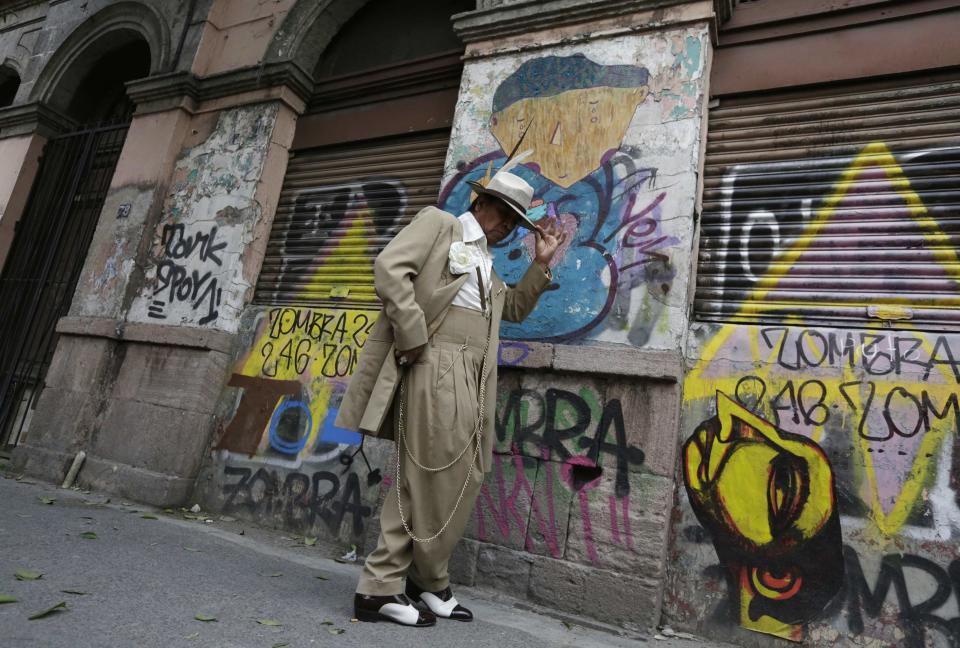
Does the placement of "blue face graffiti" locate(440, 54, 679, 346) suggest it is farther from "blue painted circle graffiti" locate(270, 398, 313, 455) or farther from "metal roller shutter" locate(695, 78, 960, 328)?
"blue painted circle graffiti" locate(270, 398, 313, 455)

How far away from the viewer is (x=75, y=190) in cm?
700

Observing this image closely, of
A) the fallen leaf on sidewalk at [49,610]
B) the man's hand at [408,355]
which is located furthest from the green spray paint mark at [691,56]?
the fallen leaf on sidewalk at [49,610]

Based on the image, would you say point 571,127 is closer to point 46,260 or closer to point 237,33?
point 237,33

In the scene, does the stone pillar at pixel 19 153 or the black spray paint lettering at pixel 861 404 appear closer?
the black spray paint lettering at pixel 861 404

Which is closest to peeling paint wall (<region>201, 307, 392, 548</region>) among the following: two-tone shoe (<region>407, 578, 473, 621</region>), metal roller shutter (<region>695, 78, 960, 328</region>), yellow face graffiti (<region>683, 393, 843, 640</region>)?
two-tone shoe (<region>407, 578, 473, 621</region>)

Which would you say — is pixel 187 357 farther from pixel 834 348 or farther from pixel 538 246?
pixel 834 348

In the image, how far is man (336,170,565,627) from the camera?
8.60 feet

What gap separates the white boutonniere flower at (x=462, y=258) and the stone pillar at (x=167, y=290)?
122 inches

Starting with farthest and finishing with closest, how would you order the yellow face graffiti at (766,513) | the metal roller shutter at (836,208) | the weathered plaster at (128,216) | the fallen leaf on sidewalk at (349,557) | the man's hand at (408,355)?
1. the weathered plaster at (128,216)
2. the fallen leaf on sidewalk at (349,557)
3. the metal roller shutter at (836,208)
4. the yellow face graffiti at (766,513)
5. the man's hand at (408,355)

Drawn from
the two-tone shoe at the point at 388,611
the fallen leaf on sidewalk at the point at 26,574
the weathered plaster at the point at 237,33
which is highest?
the weathered plaster at the point at 237,33

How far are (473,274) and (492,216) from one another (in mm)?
334

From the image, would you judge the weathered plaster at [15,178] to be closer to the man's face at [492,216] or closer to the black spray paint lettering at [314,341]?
the black spray paint lettering at [314,341]

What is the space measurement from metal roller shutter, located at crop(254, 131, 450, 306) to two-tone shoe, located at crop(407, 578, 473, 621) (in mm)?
2519

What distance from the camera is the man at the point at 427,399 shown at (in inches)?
103
